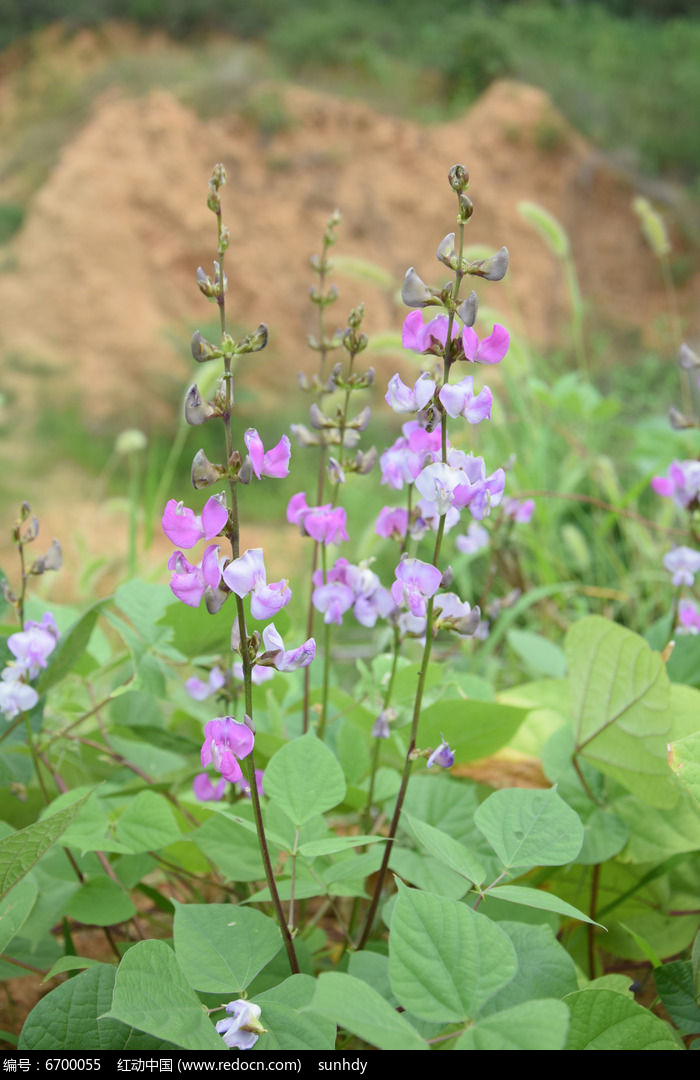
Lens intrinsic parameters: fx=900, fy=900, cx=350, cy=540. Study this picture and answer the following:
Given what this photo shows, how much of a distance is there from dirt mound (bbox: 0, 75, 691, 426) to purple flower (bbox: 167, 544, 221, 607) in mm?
4197

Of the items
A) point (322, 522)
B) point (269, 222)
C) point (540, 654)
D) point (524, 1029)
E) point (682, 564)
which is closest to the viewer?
point (524, 1029)

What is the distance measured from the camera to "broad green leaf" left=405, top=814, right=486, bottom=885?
1.56 feet

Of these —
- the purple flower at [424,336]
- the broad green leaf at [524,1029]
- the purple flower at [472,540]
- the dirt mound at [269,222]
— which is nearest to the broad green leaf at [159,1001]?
the broad green leaf at [524,1029]

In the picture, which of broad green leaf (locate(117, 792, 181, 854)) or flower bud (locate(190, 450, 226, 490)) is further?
broad green leaf (locate(117, 792, 181, 854))

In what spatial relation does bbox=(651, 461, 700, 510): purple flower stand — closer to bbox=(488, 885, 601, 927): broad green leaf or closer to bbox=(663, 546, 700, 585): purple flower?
bbox=(663, 546, 700, 585): purple flower

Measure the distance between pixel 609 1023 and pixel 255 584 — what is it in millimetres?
289

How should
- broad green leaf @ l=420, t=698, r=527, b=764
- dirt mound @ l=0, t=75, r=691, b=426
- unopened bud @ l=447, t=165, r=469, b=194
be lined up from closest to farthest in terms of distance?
unopened bud @ l=447, t=165, r=469, b=194, broad green leaf @ l=420, t=698, r=527, b=764, dirt mound @ l=0, t=75, r=691, b=426

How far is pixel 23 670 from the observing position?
2.09 feet

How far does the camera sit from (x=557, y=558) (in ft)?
7.06

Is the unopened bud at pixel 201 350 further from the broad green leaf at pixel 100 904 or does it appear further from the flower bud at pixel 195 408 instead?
the broad green leaf at pixel 100 904

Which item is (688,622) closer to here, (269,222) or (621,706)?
(621,706)

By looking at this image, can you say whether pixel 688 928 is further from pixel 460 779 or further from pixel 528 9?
pixel 528 9

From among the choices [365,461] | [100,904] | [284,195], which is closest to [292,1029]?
[100,904]

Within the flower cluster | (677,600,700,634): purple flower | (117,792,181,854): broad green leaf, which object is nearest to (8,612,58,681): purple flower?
the flower cluster
